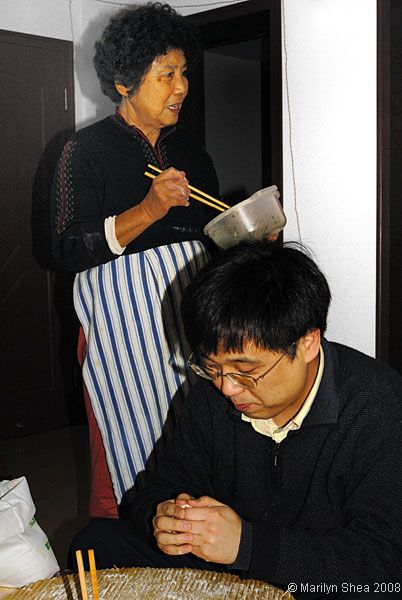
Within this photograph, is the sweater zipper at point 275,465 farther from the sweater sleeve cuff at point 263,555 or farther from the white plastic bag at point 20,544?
the white plastic bag at point 20,544

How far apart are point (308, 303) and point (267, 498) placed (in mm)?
346

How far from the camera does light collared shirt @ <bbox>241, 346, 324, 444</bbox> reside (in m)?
1.44

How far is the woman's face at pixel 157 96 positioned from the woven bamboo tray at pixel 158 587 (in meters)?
1.24

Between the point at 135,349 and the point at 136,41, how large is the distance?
764 millimetres

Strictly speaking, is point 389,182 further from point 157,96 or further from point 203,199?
point 157,96

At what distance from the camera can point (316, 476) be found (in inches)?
56.3

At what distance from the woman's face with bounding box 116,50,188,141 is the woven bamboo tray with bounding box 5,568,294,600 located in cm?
124

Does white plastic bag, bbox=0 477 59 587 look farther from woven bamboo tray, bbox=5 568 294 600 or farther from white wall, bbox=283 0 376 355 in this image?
white wall, bbox=283 0 376 355

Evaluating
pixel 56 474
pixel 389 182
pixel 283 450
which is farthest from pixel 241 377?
pixel 56 474

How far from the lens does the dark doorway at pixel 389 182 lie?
2.72 m

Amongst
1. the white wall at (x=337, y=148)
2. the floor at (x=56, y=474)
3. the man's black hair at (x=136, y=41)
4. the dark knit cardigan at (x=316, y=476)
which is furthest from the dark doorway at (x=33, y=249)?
the dark knit cardigan at (x=316, y=476)

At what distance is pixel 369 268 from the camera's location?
2.81 m

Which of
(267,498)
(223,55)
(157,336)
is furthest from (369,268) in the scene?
(223,55)


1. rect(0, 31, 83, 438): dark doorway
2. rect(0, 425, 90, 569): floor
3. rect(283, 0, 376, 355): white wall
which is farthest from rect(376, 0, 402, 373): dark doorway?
rect(0, 31, 83, 438): dark doorway
